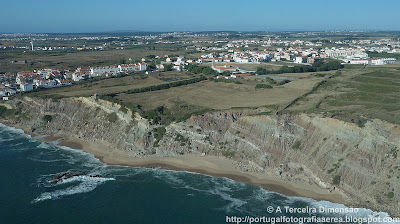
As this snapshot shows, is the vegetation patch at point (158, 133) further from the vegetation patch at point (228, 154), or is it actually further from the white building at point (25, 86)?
the white building at point (25, 86)

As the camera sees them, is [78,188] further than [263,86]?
No

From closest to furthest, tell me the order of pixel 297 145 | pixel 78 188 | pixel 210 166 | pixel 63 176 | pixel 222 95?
pixel 78 188 < pixel 63 176 < pixel 297 145 < pixel 210 166 < pixel 222 95

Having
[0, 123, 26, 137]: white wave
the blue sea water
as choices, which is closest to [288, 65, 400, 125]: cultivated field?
the blue sea water

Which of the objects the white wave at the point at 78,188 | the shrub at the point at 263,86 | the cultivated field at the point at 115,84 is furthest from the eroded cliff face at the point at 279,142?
the shrub at the point at 263,86

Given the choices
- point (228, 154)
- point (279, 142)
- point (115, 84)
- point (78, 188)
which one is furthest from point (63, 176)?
point (115, 84)

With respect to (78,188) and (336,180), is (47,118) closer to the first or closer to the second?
(78,188)

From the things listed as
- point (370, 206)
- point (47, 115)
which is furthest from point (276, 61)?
point (370, 206)
